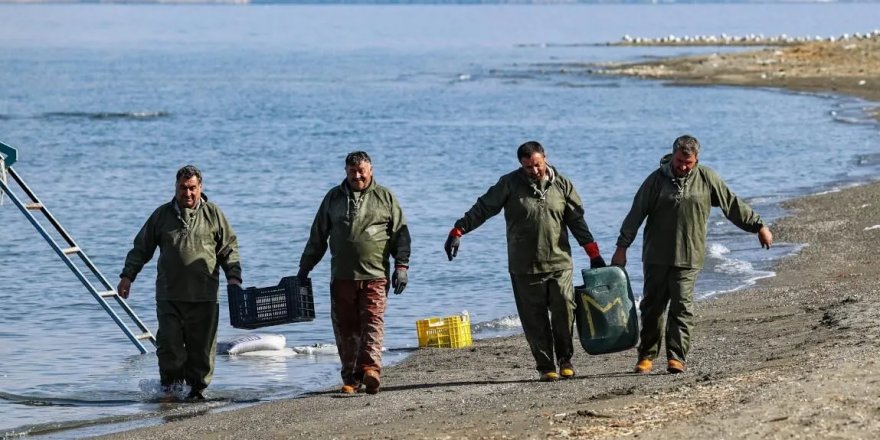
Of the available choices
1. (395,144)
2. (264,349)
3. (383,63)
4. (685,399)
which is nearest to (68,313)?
(264,349)

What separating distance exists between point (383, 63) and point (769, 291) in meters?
73.3

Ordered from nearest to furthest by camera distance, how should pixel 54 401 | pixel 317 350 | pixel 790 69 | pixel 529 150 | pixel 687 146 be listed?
pixel 687 146, pixel 529 150, pixel 54 401, pixel 317 350, pixel 790 69

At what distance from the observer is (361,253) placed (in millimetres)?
10367

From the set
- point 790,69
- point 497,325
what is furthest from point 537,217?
point 790,69

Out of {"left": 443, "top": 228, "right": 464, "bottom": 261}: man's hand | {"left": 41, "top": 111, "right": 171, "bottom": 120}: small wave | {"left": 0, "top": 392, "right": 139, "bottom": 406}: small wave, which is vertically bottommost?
{"left": 0, "top": 392, "right": 139, "bottom": 406}: small wave

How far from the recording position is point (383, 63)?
8719 cm

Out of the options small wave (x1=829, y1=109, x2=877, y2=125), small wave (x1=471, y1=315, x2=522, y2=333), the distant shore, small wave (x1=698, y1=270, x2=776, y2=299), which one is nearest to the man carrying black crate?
small wave (x1=471, y1=315, x2=522, y2=333)

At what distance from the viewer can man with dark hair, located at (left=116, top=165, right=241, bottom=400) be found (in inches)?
417

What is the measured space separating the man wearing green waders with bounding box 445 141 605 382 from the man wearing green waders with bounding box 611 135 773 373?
37cm

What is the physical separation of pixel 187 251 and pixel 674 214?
3.31 m

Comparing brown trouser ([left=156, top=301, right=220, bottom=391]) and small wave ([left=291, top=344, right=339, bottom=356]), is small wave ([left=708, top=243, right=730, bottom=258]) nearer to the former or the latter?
small wave ([left=291, top=344, right=339, bottom=356])

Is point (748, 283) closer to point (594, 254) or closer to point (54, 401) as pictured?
point (594, 254)

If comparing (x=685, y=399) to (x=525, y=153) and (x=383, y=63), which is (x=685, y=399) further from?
(x=383, y=63)

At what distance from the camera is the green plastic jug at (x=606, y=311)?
10.5 meters
